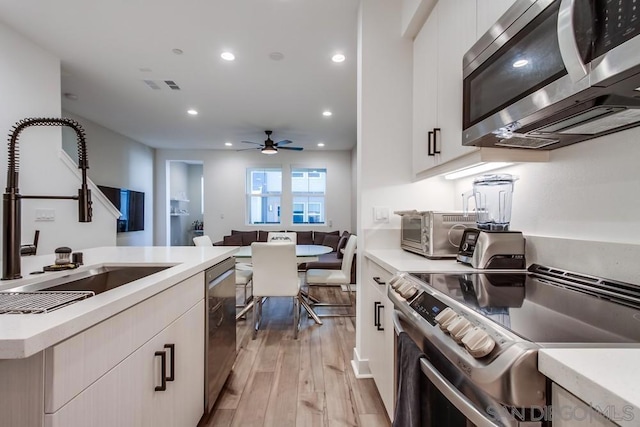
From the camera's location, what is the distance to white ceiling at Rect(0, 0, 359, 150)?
7.79 feet

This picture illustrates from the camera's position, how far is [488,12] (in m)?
1.24

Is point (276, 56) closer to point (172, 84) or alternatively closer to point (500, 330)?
point (172, 84)

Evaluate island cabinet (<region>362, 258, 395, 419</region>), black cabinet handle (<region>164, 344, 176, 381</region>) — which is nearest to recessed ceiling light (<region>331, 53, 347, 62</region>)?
island cabinet (<region>362, 258, 395, 419</region>)

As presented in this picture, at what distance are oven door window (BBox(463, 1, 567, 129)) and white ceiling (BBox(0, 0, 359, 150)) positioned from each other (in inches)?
62.3

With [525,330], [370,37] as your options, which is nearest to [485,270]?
[525,330]

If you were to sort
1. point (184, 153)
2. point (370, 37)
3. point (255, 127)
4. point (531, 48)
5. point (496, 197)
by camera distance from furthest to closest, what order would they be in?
point (184, 153)
point (255, 127)
point (370, 37)
point (496, 197)
point (531, 48)

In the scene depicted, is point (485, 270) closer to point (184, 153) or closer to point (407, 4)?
point (407, 4)

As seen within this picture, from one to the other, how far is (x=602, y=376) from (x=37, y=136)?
4.04m

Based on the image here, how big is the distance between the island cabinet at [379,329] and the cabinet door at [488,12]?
1.17 m

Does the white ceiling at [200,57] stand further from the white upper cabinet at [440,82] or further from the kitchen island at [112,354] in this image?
the kitchen island at [112,354]

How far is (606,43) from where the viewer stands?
680 mm

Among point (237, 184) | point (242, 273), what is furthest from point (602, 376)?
point (237, 184)

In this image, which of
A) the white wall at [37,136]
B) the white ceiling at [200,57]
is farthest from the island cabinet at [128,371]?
the white wall at [37,136]

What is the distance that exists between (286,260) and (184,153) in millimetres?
5367
